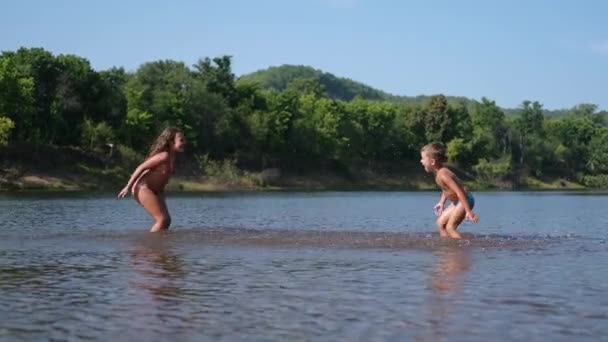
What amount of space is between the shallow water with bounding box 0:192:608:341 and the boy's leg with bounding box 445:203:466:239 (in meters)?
0.59

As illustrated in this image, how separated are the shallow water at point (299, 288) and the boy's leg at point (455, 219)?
59cm

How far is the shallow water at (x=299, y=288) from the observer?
8055 millimetres

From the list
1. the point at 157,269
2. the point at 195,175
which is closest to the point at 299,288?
the point at 157,269

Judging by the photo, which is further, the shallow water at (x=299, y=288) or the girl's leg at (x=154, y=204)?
the girl's leg at (x=154, y=204)

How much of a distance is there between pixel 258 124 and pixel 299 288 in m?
92.9

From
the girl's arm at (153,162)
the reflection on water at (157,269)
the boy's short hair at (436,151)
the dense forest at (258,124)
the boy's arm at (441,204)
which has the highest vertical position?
the dense forest at (258,124)

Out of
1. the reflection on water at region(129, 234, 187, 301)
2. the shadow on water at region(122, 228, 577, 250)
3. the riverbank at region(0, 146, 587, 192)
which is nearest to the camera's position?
the reflection on water at region(129, 234, 187, 301)

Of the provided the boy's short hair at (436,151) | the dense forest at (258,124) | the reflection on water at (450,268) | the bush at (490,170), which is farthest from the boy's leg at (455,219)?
the bush at (490,170)

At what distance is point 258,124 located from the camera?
103125 millimetres

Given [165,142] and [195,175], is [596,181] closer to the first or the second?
[195,175]

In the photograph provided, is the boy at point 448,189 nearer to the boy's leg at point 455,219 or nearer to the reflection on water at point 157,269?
the boy's leg at point 455,219

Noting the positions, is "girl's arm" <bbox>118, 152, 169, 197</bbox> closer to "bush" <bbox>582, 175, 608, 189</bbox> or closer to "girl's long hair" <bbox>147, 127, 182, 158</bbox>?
"girl's long hair" <bbox>147, 127, 182, 158</bbox>

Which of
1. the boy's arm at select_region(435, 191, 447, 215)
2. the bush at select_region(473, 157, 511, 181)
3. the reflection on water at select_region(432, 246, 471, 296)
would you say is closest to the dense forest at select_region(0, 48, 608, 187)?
the bush at select_region(473, 157, 511, 181)

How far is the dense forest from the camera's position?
80.1m
